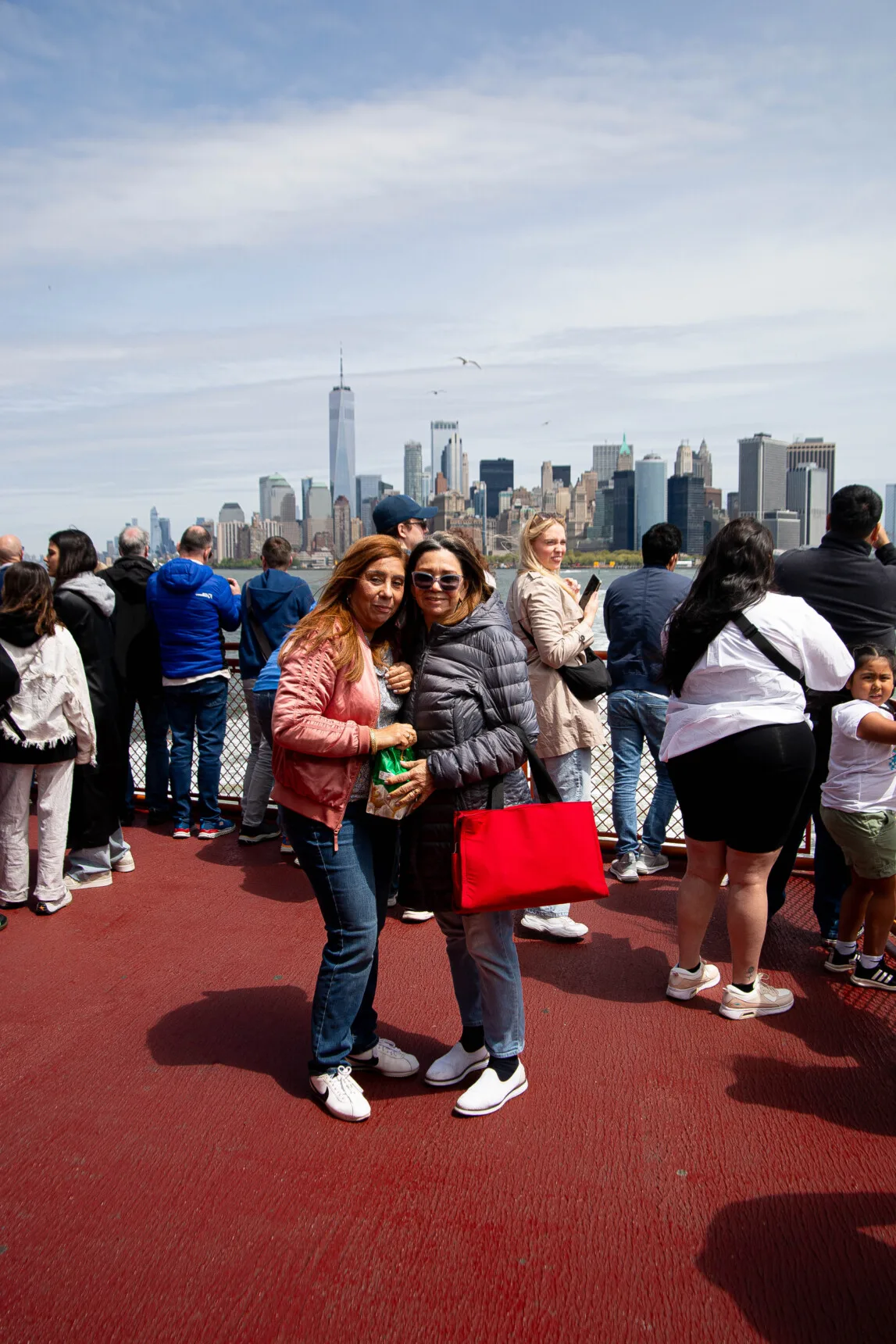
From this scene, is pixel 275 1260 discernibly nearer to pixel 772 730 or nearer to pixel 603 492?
pixel 772 730

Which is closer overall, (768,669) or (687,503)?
(768,669)

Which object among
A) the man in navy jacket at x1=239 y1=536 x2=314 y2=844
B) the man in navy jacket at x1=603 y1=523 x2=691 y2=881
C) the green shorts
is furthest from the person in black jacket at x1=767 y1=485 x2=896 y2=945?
the man in navy jacket at x1=239 y1=536 x2=314 y2=844

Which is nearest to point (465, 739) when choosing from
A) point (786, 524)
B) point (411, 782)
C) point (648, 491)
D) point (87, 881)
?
point (411, 782)

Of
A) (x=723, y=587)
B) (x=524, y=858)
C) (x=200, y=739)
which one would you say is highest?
(x=723, y=587)

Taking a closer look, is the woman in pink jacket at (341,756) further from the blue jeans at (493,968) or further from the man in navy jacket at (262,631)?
the man in navy jacket at (262,631)

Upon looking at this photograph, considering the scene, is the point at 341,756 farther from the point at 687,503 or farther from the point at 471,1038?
the point at 687,503

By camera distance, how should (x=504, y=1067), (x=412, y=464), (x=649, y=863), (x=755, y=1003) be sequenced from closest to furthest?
(x=504, y=1067) → (x=755, y=1003) → (x=649, y=863) → (x=412, y=464)

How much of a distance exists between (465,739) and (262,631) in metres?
3.58

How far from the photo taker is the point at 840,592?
447 cm

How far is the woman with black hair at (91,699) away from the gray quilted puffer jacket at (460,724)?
296cm

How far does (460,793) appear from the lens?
10.4 feet

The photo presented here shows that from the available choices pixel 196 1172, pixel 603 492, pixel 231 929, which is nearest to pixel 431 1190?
pixel 196 1172

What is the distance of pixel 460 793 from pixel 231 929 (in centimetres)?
231

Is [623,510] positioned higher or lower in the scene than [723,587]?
higher
